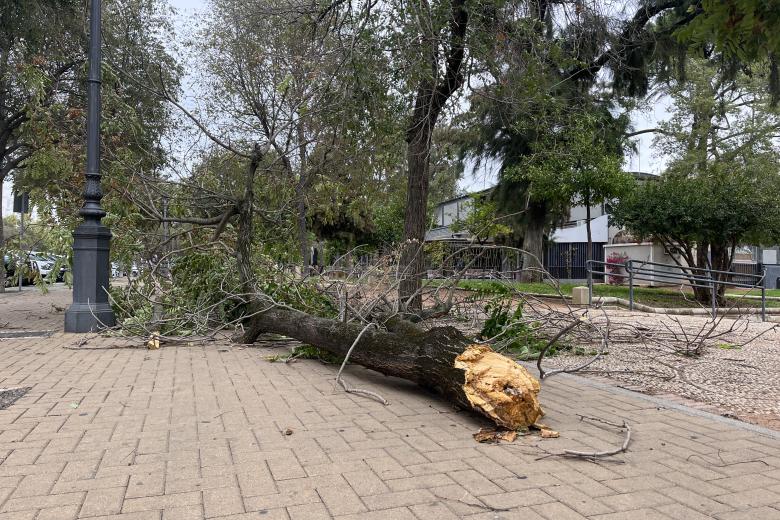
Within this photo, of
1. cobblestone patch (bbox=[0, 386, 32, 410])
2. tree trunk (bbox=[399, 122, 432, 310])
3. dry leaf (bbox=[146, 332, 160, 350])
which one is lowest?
cobblestone patch (bbox=[0, 386, 32, 410])

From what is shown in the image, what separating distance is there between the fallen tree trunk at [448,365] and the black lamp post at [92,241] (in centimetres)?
434

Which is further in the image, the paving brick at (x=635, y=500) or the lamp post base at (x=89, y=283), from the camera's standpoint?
the lamp post base at (x=89, y=283)

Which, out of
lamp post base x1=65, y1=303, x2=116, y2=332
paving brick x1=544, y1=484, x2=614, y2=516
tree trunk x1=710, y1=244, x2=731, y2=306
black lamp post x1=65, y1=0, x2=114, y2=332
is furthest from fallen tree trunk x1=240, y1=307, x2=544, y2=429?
tree trunk x1=710, y1=244, x2=731, y2=306

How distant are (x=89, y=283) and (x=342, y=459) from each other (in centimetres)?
674

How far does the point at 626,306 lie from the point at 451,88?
8.11 m

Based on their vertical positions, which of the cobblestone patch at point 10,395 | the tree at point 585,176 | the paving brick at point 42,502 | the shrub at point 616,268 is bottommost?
the paving brick at point 42,502

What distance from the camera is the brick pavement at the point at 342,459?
2.64m

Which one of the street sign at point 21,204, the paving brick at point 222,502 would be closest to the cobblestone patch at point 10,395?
the paving brick at point 222,502

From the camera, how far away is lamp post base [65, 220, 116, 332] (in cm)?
833

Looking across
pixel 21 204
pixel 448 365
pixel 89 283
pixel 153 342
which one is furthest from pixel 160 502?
pixel 21 204

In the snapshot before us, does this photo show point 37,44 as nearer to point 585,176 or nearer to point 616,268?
point 585,176

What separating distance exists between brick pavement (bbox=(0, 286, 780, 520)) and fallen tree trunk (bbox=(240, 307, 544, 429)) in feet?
0.63

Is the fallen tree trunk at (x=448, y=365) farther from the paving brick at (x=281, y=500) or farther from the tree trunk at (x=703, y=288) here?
the tree trunk at (x=703, y=288)

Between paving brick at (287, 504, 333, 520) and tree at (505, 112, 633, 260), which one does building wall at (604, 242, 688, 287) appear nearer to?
tree at (505, 112, 633, 260)
